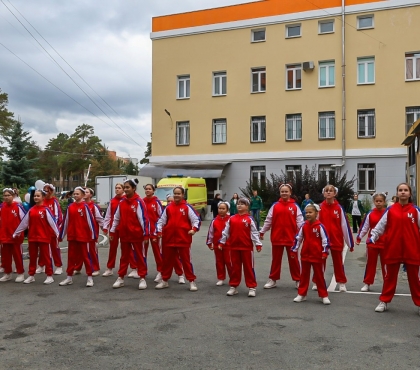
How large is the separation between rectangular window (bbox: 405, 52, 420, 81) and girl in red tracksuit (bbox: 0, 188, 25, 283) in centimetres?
2411

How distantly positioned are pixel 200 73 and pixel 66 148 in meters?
52.0

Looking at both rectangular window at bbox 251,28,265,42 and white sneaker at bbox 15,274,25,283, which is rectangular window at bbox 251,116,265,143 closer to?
rectangular window at bbox 251,28,265,42

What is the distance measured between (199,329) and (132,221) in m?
→ 3.50

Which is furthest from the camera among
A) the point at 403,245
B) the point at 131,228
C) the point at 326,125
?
the point at 326,125

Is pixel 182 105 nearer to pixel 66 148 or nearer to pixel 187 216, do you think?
pixel 187 216

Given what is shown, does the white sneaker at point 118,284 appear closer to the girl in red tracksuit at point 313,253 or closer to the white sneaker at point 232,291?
the white sneaker at point 232,291

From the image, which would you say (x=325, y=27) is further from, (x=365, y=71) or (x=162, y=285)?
(x=162, y=285)

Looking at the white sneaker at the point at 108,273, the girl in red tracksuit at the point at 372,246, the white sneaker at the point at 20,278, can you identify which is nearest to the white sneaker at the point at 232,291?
the girl in red tracksuit at the point at 372,246

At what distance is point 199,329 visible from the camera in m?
6.35

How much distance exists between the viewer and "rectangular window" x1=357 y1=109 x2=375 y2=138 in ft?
94.6

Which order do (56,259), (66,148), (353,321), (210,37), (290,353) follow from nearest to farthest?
(290,353) → (353,321) → (56,259) → (210,37) → (66,148)

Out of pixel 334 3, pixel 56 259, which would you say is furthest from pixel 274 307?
pixel 334 3

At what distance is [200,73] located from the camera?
3225 cm

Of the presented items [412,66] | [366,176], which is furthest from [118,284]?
[412,66]
